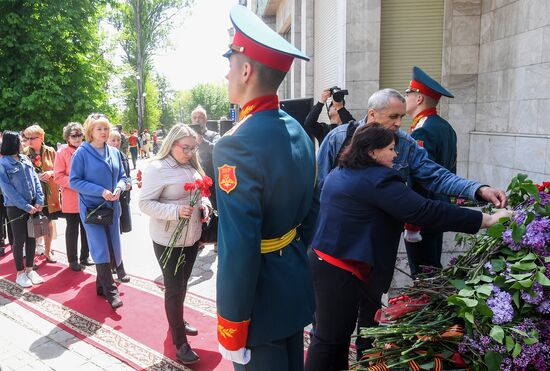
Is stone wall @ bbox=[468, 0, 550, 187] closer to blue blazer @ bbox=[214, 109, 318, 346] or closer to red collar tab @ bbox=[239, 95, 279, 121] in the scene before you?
blue blazer @ bbox=[214, 109, 318, 346]

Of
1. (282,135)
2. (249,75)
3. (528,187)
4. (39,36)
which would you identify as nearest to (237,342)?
(282,135)

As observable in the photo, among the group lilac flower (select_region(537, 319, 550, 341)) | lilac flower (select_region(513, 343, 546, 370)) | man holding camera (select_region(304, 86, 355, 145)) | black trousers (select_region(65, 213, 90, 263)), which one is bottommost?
black trousers (select_region(65, 213, 90, 263))

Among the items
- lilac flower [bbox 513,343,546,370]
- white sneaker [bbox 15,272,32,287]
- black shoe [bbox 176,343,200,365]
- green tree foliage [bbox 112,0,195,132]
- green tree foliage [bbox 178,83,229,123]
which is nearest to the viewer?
lilac flower [bbox 513,343,546,370]

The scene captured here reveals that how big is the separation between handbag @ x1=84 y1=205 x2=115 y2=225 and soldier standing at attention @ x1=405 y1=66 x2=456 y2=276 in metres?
3.25

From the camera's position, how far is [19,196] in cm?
609

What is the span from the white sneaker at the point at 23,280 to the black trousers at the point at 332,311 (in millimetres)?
4502

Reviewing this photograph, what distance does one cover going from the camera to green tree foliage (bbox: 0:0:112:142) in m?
13.0

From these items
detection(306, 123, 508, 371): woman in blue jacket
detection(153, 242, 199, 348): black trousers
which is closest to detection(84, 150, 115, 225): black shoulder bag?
detection(153, 242, 199, 348): black trousers

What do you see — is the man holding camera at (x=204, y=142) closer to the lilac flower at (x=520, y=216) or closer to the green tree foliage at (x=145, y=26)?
the lilac flower at (x=520, y=216)

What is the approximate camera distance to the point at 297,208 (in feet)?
7.32

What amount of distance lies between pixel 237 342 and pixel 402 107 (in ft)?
7.83

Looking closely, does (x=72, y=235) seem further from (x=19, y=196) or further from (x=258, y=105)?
(x=258, y=105)

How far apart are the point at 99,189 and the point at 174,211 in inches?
68.9

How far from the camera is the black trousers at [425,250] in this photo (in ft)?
13.8
